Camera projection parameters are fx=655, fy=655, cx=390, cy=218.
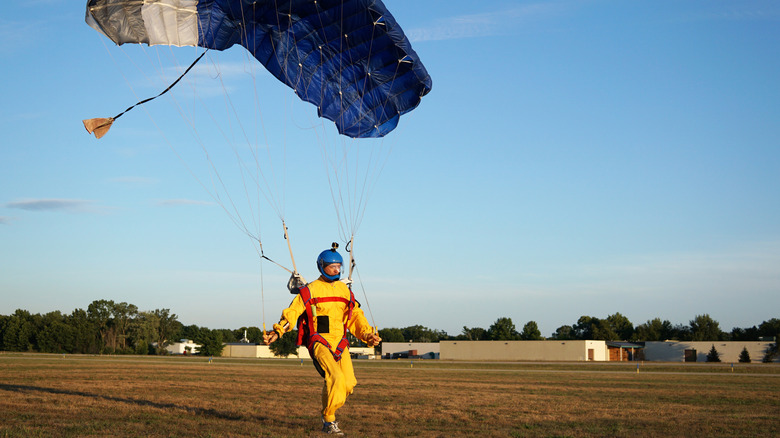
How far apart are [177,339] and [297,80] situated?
110 metres

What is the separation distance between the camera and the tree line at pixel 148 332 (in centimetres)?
8225

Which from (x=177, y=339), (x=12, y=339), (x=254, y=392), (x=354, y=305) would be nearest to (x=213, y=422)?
(x=354, y=305)

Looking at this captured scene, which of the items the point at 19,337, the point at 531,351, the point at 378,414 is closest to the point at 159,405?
the point at 378,414

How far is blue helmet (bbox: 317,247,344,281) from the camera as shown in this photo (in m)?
8.60

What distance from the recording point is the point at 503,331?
10638 centimetres

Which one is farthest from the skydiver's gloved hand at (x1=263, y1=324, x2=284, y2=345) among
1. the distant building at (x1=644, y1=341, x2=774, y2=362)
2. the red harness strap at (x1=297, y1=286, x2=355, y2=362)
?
the distant building at (x1=644, y1=341, x2=774, y2=362)

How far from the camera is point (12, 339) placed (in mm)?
85812

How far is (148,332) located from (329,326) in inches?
3776

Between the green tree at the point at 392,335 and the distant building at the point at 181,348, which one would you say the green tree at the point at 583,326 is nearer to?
the green tree at the point at 392,335

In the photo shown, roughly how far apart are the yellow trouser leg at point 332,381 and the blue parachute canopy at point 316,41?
5.91 m

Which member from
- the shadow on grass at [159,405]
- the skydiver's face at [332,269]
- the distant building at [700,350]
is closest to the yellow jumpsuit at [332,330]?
the skydiver's face at [332,269]

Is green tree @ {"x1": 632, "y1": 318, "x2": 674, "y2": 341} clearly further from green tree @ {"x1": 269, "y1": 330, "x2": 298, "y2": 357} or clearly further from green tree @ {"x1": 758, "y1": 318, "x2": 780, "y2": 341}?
green tree @ {"x1": 269, "y1": 330, "x2": 298, "y2": 357}

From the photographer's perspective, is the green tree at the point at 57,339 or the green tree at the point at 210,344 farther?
the green tree at the point at 57,339

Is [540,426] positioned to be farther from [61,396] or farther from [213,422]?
[61,396]
